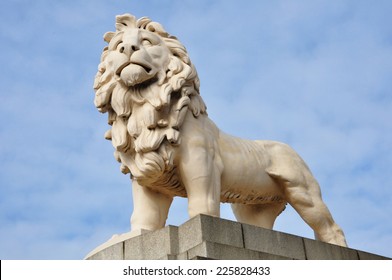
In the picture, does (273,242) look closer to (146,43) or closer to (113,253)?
(113,253)

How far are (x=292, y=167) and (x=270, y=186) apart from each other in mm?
344

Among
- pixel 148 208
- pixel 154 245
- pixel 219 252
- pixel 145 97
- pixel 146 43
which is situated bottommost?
pixel 219 252

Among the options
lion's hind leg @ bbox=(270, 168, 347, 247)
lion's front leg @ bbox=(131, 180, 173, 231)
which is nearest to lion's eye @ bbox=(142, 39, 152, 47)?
lion's front leg @ bbox=(131, 180, 173, 231)

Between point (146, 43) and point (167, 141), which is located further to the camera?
point (146, 43)

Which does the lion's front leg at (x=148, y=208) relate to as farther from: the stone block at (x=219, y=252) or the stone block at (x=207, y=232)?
the stone block at (x=219, y=252)

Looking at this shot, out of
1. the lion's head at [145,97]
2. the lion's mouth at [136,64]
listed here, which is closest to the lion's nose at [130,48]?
the lion's head at [145,97]

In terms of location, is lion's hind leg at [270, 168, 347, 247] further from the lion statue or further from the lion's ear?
the lion's ear

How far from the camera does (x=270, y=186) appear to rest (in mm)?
7473

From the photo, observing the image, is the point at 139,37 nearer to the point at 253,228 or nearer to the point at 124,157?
the point at 124,157

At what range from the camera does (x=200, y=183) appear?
21.5 ft

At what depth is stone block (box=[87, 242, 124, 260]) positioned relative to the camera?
6.03 meters

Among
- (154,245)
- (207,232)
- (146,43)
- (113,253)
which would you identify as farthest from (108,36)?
(207,232)

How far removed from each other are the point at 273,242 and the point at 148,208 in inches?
57.4

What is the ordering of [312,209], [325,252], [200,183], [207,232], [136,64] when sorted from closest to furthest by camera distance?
[207,232] < [325,252] < [200,183] < [136,64] < [312,209]
